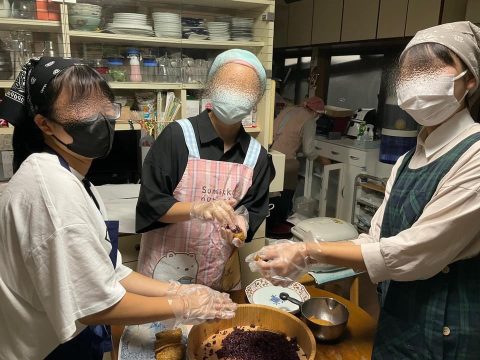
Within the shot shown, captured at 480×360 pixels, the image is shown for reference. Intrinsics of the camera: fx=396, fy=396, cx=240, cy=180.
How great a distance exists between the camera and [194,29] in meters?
2.33

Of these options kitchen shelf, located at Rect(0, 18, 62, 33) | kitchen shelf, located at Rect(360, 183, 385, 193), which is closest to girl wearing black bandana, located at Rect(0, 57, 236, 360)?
kitchen shelf, located at Rect(0, 18, 62, 33)

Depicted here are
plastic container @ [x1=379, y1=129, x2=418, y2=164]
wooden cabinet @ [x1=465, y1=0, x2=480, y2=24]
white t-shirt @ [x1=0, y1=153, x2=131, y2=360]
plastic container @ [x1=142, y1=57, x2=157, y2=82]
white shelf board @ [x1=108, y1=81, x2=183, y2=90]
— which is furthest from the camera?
plastic container @ [x1=379, y1=129, x2=418, y2=164]

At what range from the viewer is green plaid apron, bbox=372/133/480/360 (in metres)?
0.97

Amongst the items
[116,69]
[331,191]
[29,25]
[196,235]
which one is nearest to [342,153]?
[331,191]

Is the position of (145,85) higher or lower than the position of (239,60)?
lower

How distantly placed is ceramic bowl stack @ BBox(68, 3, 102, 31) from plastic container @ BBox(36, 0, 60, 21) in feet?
0.20

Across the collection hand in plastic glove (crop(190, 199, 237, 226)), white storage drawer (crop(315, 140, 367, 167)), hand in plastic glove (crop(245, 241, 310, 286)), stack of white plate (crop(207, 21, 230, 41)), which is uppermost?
stack of white plate (crop(207, 21, 230, 41))

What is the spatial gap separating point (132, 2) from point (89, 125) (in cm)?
160

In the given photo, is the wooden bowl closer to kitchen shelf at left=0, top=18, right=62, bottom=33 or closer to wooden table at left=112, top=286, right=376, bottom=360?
wooden table at left=112, top=286, right=376, bottom=360

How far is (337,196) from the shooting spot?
13.0ft

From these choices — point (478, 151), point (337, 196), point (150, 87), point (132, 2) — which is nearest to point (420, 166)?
point (478, 151)

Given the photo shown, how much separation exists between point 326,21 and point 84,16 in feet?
9.67

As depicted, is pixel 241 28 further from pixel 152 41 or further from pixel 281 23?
pixel 281 23

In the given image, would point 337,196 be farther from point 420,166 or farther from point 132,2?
point 420,166
